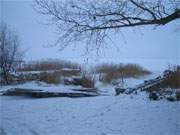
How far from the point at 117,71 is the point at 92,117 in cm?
1324

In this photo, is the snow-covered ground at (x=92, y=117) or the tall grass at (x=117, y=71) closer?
the snow-covered ground at (x=92, y=117)

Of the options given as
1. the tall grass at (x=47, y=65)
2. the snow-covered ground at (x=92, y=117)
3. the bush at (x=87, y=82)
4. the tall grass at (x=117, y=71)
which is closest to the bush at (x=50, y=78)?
the bush at (x=87, y=82)

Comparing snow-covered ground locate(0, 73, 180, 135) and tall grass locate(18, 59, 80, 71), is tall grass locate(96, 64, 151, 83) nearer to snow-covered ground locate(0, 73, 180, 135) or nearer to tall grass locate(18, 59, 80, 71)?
tall grass locate(18, 59, 80, 71)

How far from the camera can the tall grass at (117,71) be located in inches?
800

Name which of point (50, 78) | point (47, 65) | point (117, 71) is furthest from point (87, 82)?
point (47, 65)

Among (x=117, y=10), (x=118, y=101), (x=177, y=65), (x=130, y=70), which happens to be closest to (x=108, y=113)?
(x=118, y=101)

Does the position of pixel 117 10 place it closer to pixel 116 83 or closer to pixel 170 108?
pixel 170 108

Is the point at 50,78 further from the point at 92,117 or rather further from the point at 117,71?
the point at 92,117

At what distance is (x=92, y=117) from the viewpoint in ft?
26.9

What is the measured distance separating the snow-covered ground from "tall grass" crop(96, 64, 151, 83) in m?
9.53

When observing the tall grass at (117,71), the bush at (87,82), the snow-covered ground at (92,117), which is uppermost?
the tall grass at (117,71)

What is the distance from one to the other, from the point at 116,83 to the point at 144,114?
11.0m

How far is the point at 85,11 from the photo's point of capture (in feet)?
28.7

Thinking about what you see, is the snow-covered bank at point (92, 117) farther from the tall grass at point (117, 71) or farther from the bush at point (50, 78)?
the tall grass at point (117, 71)
